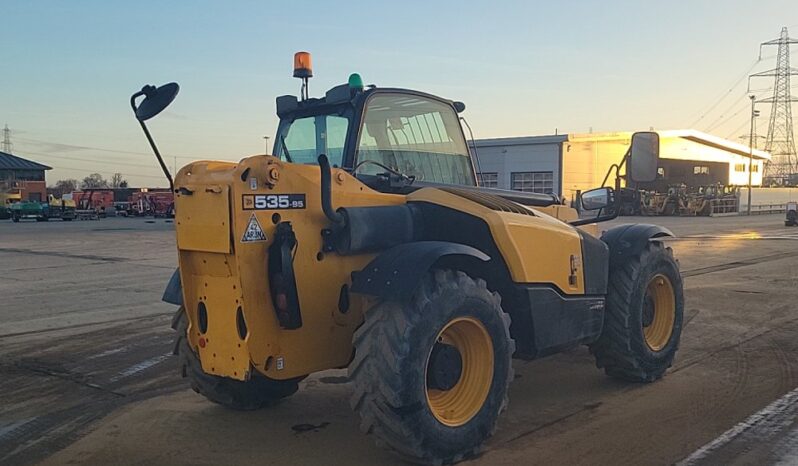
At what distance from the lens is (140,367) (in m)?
6.89

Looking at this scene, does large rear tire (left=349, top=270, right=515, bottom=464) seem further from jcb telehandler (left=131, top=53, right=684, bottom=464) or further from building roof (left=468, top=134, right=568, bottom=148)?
building roof (left=468, top=134, right=568, bottom=148)

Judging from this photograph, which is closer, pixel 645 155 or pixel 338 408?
pixel 338 408

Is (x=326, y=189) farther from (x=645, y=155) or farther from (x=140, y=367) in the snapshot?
(x=140, y=367)

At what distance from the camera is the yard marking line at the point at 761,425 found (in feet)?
14.6

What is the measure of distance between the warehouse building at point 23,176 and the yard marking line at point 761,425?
73.9 m

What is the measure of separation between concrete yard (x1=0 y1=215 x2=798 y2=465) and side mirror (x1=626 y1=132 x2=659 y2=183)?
1762 mm

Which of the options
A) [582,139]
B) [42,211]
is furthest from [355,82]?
[42,211]

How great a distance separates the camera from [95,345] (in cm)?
792

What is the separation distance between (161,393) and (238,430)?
1328 millimetres

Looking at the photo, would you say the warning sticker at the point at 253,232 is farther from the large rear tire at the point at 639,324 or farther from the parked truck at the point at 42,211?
the parked truck at the point at 42,211

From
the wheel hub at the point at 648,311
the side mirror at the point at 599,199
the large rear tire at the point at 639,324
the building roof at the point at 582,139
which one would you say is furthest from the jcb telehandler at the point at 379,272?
the building roof at the point at 582,139

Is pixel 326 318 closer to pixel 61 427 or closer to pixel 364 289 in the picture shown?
pixel 364 289

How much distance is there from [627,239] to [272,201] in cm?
341

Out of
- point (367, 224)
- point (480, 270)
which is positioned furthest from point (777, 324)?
point (367, 224)
